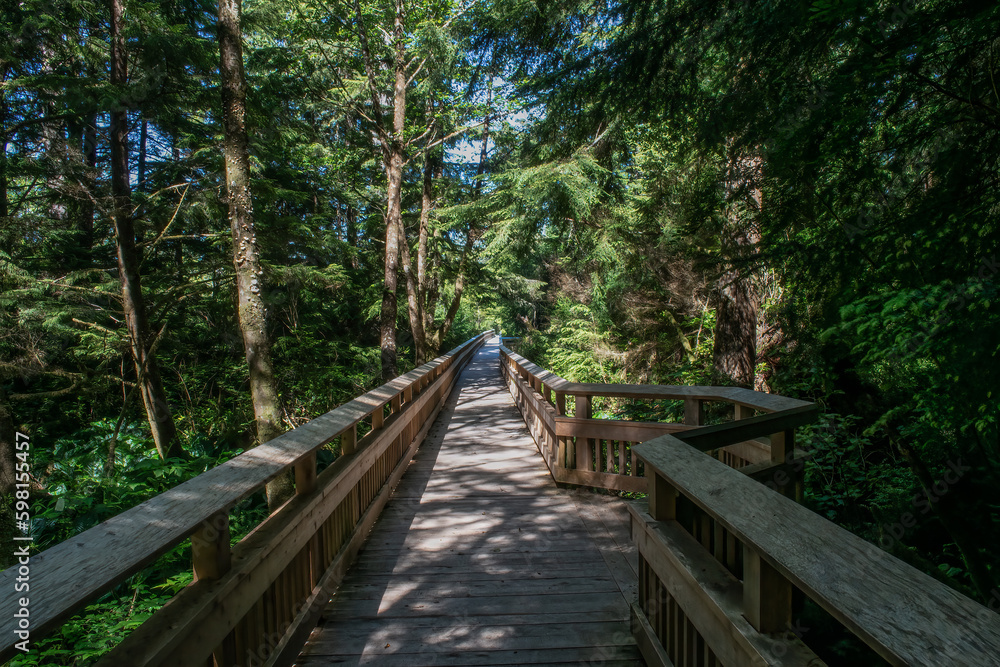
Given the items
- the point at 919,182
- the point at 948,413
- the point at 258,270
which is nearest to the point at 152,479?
the point at 258,270

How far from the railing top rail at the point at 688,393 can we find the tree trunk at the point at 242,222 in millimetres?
2965

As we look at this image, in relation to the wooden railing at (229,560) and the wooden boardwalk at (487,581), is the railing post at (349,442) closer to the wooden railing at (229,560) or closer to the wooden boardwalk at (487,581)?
the wooden railing at (229,560)

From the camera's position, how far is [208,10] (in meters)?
8.32

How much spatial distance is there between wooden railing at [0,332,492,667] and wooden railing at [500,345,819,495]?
196 cm

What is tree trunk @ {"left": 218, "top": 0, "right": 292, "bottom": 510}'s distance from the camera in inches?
191

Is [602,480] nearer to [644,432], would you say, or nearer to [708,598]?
[644,432]

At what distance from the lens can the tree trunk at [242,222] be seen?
4.86 m

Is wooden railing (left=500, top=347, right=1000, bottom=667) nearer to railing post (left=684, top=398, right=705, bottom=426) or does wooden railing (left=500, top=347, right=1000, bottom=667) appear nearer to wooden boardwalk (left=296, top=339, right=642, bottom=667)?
wooden boardwalk (left=296, top=339, right=642, bottom=667)

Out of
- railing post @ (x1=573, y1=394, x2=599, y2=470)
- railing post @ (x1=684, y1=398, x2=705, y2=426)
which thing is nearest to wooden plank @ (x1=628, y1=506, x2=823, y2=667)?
railing post @ (x1=684, y1=398, x2=705, y2=426)

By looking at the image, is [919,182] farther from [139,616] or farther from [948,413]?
[139,616]

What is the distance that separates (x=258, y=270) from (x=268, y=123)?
158 inches

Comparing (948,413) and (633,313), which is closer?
(948,413)

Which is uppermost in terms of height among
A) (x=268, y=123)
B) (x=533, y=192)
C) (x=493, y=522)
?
(x=268, y=123)

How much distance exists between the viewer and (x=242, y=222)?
4.93 meters
